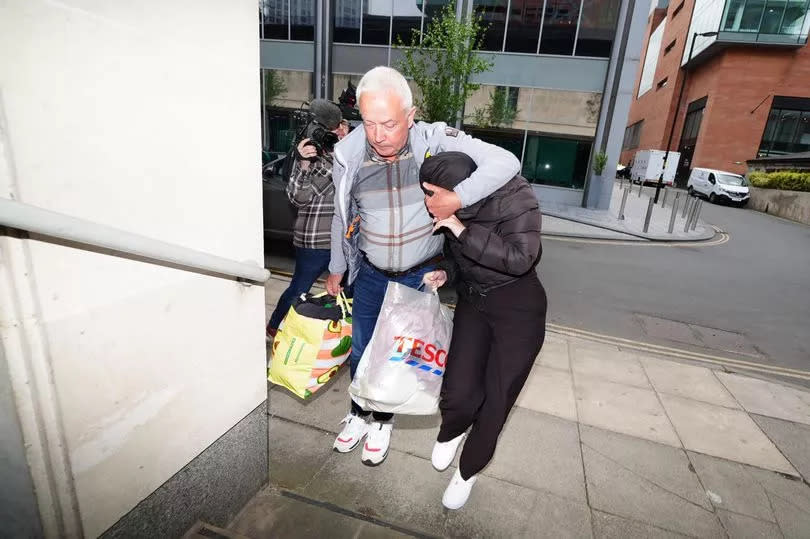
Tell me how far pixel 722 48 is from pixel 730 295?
35211mm

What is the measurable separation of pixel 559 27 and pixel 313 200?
16.7 meters

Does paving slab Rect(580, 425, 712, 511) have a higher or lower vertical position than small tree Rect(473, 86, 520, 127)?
lower

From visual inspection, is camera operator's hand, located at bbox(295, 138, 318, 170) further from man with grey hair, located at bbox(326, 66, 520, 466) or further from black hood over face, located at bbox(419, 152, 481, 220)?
black hood over face, located at bbox(419, 152, 481, 220)

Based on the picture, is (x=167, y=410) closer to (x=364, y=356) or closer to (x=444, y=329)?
(x=364, y=356)

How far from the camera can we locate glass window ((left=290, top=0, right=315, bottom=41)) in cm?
1827

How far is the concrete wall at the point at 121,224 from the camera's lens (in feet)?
3.59

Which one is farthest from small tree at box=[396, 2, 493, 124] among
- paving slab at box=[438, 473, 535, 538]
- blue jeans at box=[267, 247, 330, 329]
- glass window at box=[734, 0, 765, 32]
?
glass window at box=[734, 0, 765, 32]

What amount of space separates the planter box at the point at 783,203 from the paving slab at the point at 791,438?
19963mm

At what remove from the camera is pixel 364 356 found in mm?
2348

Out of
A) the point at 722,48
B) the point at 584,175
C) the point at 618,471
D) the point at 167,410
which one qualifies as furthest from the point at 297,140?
the point at 722,48

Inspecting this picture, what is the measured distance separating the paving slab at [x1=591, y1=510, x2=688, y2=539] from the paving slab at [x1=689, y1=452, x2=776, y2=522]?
1.67ft

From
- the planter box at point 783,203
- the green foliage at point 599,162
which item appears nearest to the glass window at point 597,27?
the green foliage at point 599,162

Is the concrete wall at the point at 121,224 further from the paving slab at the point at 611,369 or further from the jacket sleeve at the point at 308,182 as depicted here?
the paving slab at the point at 611,369

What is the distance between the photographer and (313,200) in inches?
125
